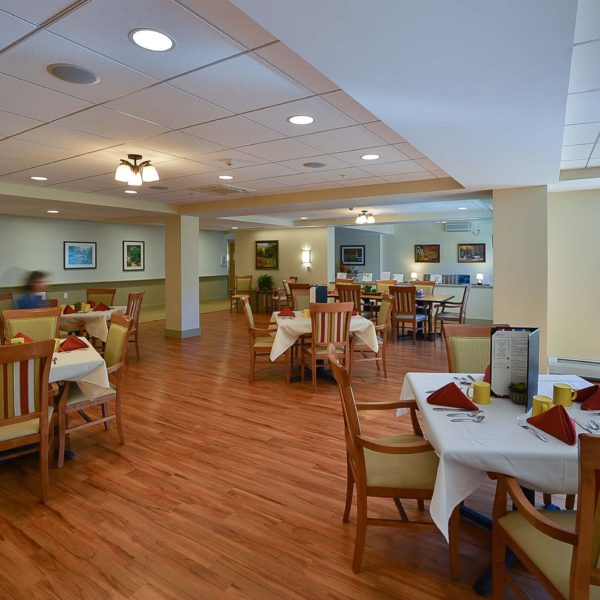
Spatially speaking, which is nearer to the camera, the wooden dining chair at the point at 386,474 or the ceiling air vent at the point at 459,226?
the wooden dining chair at the point at 386,474

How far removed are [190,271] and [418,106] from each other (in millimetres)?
6717

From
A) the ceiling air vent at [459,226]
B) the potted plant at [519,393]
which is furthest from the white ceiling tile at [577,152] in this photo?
the ceiling air vent at [459,226]

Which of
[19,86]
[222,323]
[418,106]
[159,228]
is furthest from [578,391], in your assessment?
[159,228]

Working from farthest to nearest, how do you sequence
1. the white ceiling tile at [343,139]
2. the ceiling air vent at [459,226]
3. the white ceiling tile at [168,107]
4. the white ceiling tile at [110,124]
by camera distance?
1. the ceiling air vent at [459,226]
2. the white ceiling tile at [343,139]
3. the white ceiling tile at [110,124]
4. the white ceiling tile at [168,107]

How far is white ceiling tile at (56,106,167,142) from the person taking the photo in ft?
10.5

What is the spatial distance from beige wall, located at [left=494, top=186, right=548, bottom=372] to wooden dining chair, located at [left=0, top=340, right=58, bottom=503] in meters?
5.11

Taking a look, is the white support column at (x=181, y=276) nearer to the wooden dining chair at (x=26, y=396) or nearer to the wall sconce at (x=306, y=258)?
the wall sconce at (x=306, y=258)

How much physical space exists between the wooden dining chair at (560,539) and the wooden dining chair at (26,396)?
2443 millimetres

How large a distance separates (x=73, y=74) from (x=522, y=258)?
513 cm

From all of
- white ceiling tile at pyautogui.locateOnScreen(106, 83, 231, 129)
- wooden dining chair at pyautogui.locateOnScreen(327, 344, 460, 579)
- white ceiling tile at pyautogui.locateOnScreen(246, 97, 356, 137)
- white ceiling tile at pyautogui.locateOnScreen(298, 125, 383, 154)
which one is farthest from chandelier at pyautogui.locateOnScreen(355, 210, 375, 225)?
wooden dining chair at pyautogui.locateOnScreen(327, 344, 460, 579)

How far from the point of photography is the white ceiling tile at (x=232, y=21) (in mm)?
1820

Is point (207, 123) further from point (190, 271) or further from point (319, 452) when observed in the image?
point (190, 271)

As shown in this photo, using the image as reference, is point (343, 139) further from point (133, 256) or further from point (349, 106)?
point (133, 256)

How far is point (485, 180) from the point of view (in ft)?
16.2
